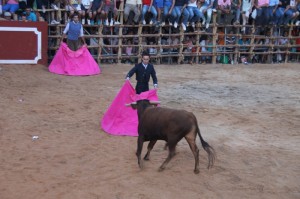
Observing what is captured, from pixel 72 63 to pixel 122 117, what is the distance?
5427 mm

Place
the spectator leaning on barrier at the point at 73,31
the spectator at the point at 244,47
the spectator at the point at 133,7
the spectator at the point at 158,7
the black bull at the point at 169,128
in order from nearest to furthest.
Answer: the black bull at the point at 169,128 → the spectator leaning on barrier at the point at 73,31 → the spectator at the point at 133,7 → the spectator at the point at 158,7 → the spectator at the point at 244,47

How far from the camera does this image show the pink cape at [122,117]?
7.66 m

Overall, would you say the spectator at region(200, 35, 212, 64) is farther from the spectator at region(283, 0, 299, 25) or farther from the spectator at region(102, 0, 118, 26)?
the spectator at region(102, 0, 118, 26)

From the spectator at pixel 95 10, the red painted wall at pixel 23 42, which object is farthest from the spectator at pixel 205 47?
the red painted wall at pixel 23 42

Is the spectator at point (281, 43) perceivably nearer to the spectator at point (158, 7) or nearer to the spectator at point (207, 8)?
the spectator at point (207, 8)

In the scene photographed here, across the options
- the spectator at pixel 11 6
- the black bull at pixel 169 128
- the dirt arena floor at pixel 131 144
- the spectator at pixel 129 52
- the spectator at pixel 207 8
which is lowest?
the dirt arena floor at pixel 131 144

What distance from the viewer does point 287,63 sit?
17.7 metres

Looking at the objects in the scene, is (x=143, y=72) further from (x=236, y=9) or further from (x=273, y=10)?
(x=273, y=10)

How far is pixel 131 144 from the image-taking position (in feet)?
23.1

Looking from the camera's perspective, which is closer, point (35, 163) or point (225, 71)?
point (35, 163)

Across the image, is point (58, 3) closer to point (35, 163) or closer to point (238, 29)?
point (238, 29)

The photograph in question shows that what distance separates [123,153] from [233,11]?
11143 millimetres

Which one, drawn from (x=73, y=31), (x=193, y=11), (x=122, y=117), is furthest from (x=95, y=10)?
(x=122, y=117)

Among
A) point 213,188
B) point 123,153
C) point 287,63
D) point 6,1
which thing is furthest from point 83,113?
point 287,63
